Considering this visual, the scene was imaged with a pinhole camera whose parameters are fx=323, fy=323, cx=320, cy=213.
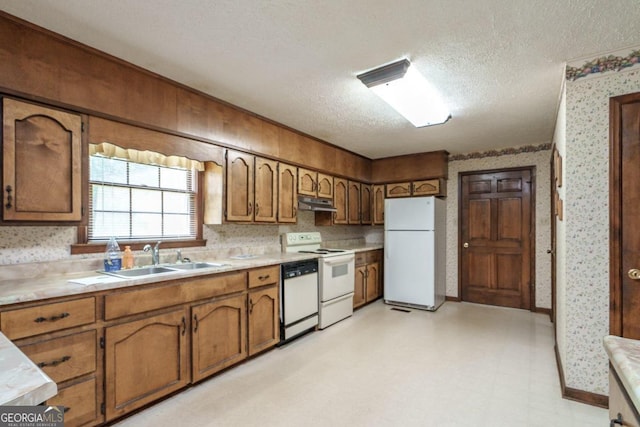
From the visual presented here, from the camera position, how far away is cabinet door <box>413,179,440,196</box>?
4.88 m

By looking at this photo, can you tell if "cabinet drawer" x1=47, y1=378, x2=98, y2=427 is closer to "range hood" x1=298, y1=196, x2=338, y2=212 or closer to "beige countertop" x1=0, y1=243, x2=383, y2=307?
"beige countertop" x1=0, y1=243, x2=383, y2=307

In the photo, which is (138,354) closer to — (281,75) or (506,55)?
(281,75)

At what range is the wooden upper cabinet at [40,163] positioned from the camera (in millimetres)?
1751

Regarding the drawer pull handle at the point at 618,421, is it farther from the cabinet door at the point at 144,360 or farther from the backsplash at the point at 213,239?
the backsplash at the point at 213,239

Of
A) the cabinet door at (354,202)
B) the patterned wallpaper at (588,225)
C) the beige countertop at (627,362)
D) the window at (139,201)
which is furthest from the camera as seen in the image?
the cabinet door at (354,202)

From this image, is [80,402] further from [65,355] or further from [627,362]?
[627,362]

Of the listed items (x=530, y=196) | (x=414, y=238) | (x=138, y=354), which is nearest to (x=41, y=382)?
(x=138, y=354)

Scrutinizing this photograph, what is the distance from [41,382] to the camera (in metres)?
0.73

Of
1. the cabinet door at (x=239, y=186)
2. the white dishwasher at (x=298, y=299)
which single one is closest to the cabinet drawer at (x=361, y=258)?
the white dishwasher at (x=298, y=299)

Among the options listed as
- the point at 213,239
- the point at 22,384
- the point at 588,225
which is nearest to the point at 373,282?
the point at 213,239

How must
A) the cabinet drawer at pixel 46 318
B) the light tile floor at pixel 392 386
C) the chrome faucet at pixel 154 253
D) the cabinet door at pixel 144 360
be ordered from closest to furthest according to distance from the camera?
1. the cabinet drawer at pixel 46 318
2. the cabinet door at pixel 144 360
3. the light tile floor at pixel 392 386
4. the chrome faucet at pixel 154 253

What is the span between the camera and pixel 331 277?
386cm

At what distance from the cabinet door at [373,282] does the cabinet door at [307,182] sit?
1.56 meters

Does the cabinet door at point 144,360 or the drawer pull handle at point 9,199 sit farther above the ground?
the drawer pull handle at point 9,199
